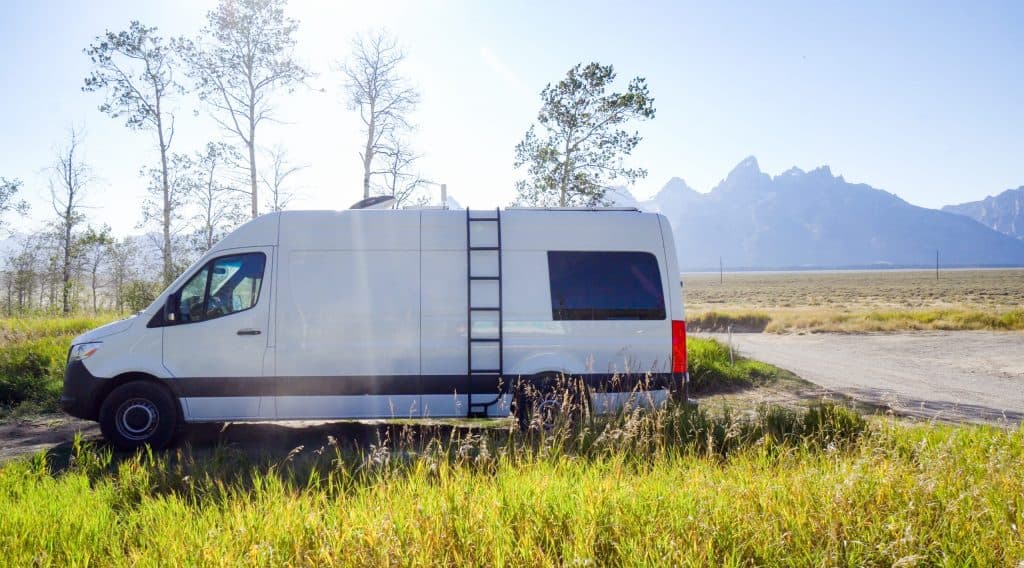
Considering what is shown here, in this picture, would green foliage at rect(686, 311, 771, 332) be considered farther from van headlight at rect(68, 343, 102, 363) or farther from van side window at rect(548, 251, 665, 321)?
van headlight at rect(68, 343, 102, 363)

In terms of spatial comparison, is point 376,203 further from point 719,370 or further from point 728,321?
point 728,321

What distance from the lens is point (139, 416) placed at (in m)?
7.33

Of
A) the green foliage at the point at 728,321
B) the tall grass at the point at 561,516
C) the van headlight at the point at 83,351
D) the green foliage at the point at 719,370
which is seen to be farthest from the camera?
the green foliage at the point at 728,321

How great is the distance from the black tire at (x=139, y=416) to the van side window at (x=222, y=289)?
0.86 m

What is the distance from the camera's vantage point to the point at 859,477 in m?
4.30

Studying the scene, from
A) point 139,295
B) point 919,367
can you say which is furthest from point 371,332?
point 139,295

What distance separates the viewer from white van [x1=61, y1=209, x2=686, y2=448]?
735 centimetres

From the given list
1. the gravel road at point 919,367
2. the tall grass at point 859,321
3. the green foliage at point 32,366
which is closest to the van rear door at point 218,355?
the green foliage at point 32,366

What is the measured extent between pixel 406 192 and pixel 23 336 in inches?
451

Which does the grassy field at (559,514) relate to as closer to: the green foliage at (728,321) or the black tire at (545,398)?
the black tire at (545,398)

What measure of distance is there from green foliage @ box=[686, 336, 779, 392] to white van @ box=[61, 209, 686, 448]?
4.62m

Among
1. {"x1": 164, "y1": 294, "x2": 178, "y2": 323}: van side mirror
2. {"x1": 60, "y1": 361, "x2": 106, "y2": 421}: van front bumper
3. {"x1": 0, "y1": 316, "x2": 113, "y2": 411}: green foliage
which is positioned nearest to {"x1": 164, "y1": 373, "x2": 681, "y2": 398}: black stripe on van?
{"x1": 164, "y1": 294, "x2": 178, "y2": 323}: van side mirror

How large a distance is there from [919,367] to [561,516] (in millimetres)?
14899

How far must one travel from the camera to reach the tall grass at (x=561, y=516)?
11.5 feet
